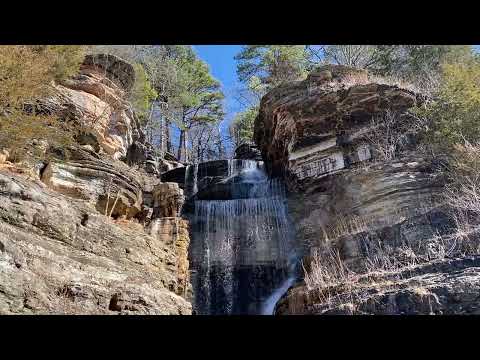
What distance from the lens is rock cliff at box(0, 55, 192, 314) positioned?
6637 mm

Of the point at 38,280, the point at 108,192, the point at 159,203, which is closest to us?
the point at 38,280

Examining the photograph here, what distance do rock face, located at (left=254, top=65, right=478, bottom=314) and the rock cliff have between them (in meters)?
3.16

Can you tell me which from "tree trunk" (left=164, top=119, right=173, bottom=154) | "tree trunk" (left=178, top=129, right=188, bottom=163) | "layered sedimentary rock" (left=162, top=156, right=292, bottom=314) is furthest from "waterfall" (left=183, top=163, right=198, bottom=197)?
"tree trunk" (left=164, top=119, right=173, bottom=154)

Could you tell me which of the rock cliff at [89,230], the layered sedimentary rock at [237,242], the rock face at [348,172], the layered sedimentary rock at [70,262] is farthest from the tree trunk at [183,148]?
the layered sedimentary rock at [70,262]

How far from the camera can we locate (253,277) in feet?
46.9

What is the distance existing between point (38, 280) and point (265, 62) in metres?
24.5

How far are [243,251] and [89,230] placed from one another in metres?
7.12

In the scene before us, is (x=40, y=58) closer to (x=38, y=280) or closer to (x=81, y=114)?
(x=81, y=114)

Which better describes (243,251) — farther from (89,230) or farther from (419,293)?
(419,293)

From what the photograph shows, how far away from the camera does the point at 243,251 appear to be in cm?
1502

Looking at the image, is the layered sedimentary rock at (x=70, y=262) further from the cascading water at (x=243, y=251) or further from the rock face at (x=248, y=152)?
the rock face at (x=248, y=152)

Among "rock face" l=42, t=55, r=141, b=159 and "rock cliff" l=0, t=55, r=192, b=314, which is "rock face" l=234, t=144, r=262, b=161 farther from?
"rock cliff" l=0, t=55, r=192, b=314

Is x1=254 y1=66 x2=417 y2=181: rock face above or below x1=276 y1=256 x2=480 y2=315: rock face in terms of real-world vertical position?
above
